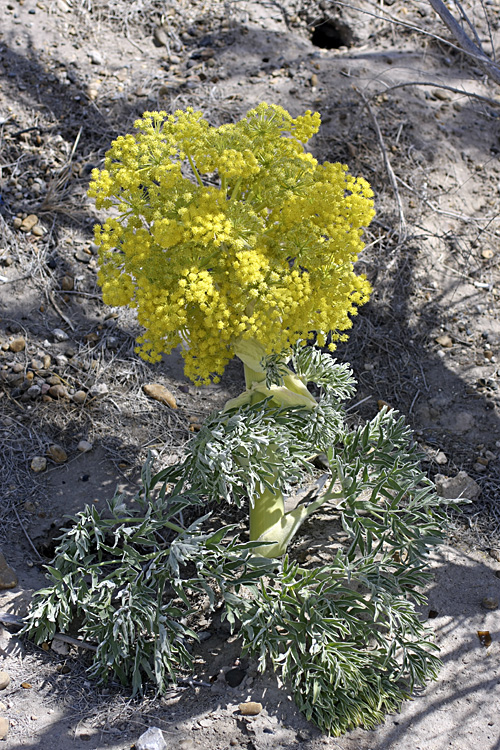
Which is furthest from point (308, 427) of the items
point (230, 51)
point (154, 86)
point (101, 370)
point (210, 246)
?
point (230, 51)

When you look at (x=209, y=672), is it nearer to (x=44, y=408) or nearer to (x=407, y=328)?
(x=44, y=408)

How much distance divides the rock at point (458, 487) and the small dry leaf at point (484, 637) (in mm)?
782

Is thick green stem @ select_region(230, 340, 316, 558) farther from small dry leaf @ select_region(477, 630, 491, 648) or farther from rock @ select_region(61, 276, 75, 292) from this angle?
rock @ select_region(61, 276, 75, 292)

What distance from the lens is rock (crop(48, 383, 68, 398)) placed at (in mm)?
4043

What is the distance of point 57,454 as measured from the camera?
12.6ft

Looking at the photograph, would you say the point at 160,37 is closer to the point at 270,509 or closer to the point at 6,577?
the point at 270,509

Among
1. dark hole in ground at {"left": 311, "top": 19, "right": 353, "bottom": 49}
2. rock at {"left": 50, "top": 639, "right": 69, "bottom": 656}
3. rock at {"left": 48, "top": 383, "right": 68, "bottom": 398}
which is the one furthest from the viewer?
dark hole in ground at {"left": 311, "top": 19, "right": 353, "bottom": 49}

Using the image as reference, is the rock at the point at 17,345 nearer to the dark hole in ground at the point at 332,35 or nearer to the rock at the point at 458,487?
the rock at the point at 458,487

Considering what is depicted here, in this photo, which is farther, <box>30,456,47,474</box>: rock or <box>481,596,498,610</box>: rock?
<box>30,456,47,474</box>: rock

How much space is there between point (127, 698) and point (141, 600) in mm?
406

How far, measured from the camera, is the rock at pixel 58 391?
4.04 meters

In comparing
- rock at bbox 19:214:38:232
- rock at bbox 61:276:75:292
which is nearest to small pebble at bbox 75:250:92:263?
rock at bbox 61:276:75:292

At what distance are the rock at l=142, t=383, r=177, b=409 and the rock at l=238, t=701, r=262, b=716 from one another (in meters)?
1.82

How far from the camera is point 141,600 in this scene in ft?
9.38
